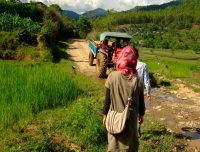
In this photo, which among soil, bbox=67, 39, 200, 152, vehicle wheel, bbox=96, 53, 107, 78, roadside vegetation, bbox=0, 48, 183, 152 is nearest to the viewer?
roadside vegetation, bbox=0, 48, 183, 152

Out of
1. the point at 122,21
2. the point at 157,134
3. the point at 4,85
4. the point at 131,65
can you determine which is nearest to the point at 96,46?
the point at 4,85

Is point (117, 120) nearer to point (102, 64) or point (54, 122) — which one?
point (54, 122)

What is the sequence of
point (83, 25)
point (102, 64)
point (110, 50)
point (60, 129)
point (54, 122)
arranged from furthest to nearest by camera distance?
point (83, 25) < point (110, 50) < point (102, 64) < point (54, 122) < point (60, 129)

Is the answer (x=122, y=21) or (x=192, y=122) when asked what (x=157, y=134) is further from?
(x=122, y=21)

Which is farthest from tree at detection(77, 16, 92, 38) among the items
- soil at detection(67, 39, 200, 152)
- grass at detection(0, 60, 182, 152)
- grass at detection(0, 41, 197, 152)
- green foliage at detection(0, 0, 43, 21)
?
grass at detection(0, 60, 182, 152)

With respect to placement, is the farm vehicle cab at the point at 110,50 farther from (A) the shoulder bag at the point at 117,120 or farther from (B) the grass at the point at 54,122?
(A) the shoulder bag at the point at 117,120

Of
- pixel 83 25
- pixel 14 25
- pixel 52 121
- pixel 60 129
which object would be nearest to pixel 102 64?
pixel 52 121

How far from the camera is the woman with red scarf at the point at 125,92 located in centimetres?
273

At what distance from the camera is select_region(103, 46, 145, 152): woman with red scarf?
273 cm

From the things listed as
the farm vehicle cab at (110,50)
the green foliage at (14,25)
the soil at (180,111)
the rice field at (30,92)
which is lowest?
the soil at (180,111)

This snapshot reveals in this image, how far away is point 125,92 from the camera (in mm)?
2756

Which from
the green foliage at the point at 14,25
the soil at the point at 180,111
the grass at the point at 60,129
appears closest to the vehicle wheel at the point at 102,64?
the soil at the point at 180,111

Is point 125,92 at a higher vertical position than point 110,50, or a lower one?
lower

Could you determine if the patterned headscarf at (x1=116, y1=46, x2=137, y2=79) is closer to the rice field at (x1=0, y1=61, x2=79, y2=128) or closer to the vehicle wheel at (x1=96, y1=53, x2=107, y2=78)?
the rice field at (x1=0, y1=61, x2=79, y2=128)
